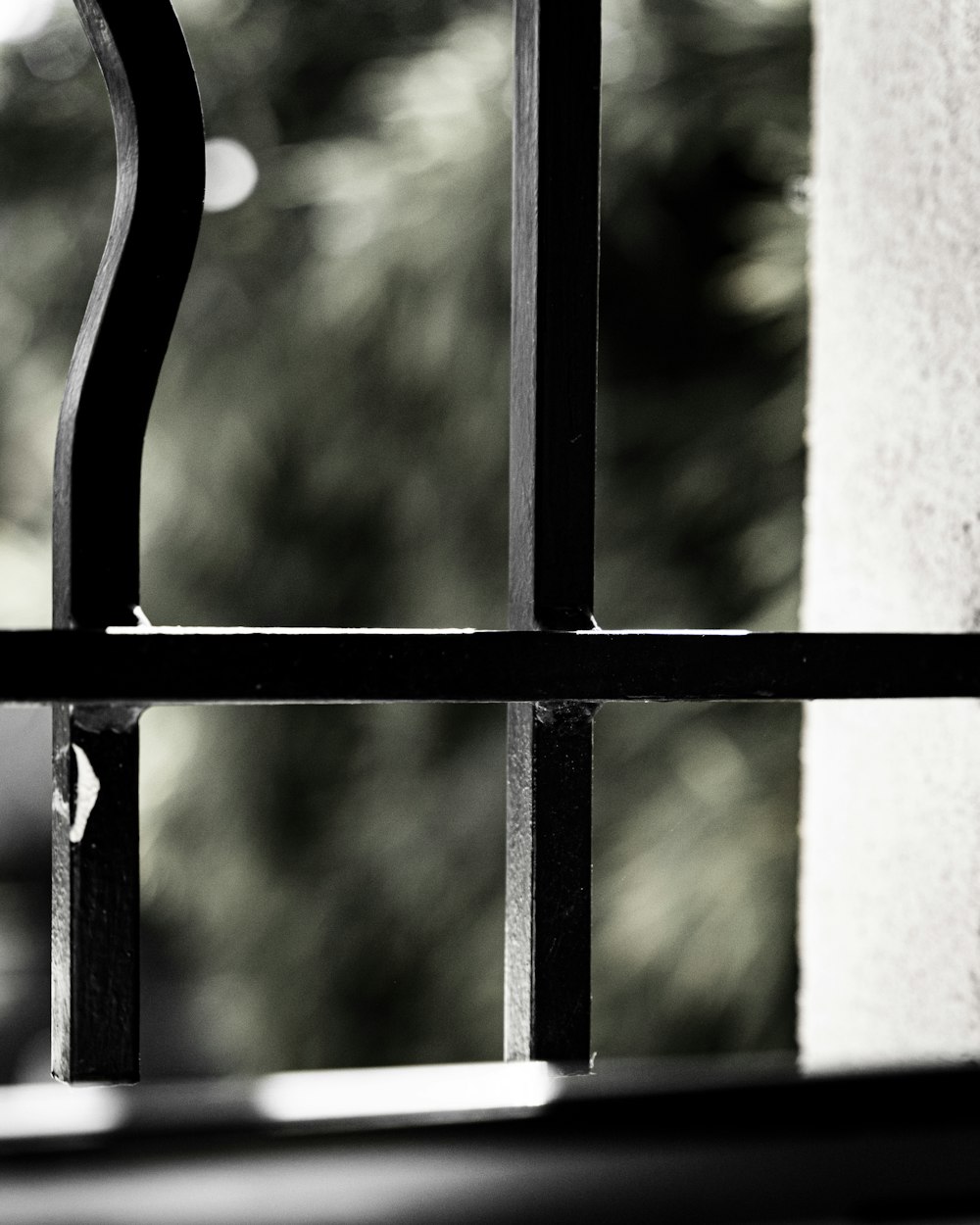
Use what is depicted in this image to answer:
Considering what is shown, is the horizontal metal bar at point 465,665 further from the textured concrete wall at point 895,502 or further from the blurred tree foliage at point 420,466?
the blurred tree foliage at point 420,466

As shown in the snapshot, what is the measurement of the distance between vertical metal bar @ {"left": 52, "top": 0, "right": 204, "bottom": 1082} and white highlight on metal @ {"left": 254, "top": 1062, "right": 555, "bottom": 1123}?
7cm

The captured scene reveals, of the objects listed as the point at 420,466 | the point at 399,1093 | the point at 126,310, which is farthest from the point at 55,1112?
the point at 420,466

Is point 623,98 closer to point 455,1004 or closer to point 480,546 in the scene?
point 480,546

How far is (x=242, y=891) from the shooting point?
1.83 m

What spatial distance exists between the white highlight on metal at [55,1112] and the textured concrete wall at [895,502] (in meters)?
0.23

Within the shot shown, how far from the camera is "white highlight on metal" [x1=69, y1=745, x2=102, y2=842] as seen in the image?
403 mm

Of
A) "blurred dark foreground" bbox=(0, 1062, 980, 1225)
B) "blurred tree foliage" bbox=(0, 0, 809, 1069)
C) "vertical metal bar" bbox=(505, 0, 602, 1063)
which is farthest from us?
"blurred tree foliage" bbox=(0, 0, 809, 1069)

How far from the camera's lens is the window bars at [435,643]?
40 centimetres

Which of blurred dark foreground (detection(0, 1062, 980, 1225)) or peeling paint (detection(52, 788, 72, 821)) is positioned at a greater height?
peeling paint (detection(52, 788, 72, 821))

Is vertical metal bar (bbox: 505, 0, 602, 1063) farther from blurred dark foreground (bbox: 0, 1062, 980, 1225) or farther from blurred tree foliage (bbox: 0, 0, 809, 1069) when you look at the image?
blurred tree foliage (bbox: 0, 0, 809, 1069)

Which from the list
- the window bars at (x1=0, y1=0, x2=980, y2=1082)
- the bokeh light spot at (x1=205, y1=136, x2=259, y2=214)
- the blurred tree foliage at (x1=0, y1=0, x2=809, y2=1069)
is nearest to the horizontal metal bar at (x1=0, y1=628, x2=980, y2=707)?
the window bars at (x1=0, y1=0, x2=980, y2=1082)

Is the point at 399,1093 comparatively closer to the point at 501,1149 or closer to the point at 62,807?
the point at 501,1149

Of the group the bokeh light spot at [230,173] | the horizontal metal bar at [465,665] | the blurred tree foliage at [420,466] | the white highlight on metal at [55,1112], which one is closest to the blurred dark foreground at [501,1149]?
the white highlight on metal at [55,1112]

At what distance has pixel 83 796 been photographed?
0.40 m
